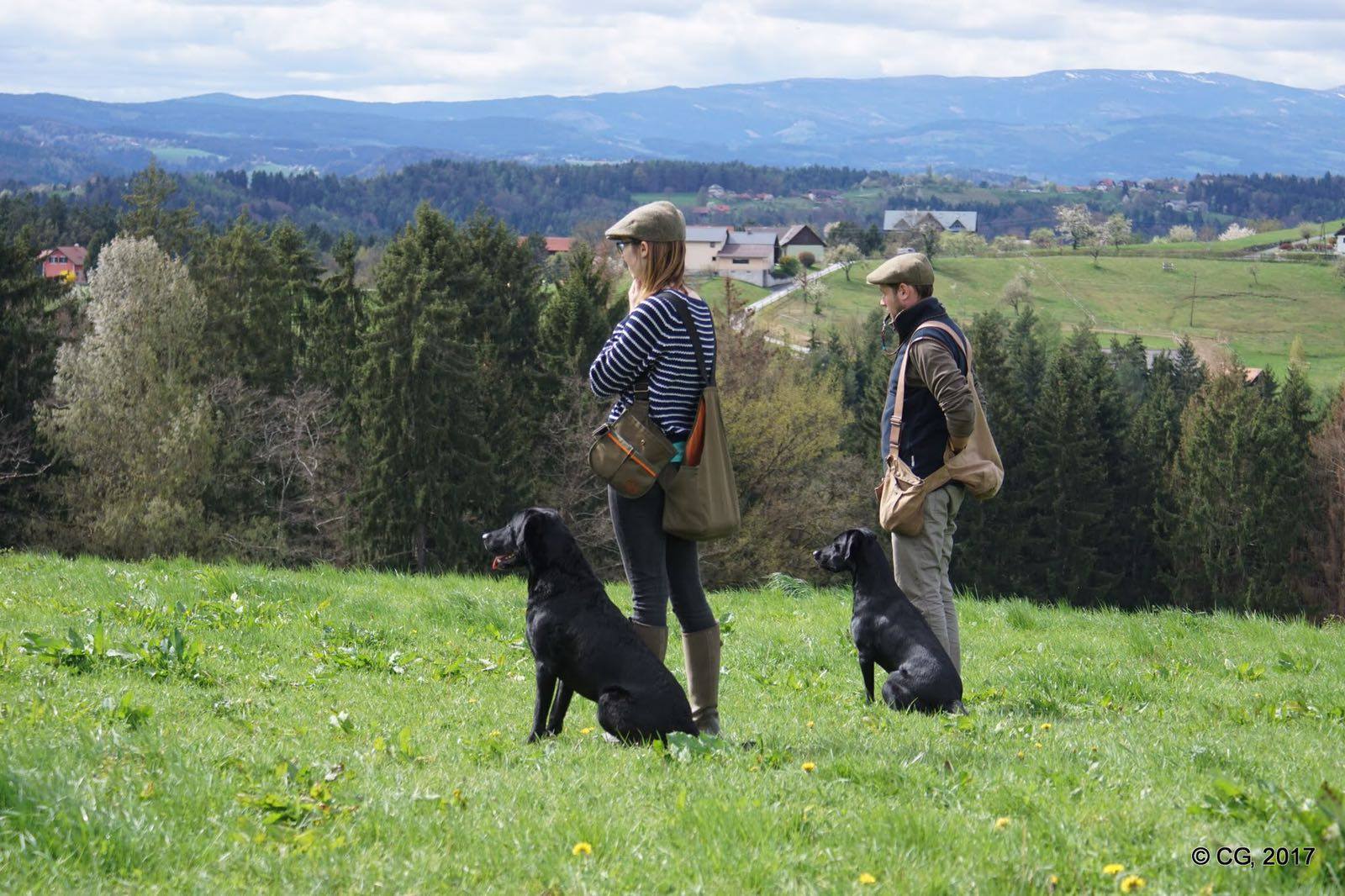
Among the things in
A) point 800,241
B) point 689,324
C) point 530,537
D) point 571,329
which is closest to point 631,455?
point 689,324

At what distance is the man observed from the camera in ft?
22.4

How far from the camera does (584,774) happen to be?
15.6 feet

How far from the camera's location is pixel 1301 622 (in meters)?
12.9

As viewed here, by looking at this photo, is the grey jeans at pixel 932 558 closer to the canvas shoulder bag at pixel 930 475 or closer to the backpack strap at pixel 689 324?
the canvas shoulder bag at pixel 930 475

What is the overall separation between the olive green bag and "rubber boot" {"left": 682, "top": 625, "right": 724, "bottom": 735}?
876mm

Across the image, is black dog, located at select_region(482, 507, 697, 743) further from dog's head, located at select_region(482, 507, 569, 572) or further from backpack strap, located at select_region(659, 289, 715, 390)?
backpack strap, located at select_region(659, 289, 715, 390)

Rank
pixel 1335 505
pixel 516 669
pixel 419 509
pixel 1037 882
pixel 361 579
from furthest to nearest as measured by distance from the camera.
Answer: pixel 1335 505 < pixel 419 509 < pixel 361 579 < pixel 516 669 < pixel 1037 882

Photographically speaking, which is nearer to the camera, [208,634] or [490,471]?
[208,634]

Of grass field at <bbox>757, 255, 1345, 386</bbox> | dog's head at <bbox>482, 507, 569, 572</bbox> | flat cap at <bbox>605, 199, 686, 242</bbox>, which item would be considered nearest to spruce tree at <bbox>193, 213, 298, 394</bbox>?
dog's head at <bbox>482, 507, 569, 572</bbox>

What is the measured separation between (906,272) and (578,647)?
10.2 feet

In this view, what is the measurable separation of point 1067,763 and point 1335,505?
44.6m

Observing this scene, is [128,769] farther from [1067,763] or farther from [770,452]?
[770,452]

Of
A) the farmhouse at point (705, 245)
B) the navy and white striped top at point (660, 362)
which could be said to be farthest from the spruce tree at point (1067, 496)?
the farmhouse at point (705, 245)

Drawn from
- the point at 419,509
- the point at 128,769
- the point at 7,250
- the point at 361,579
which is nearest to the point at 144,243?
the point at 7,250
